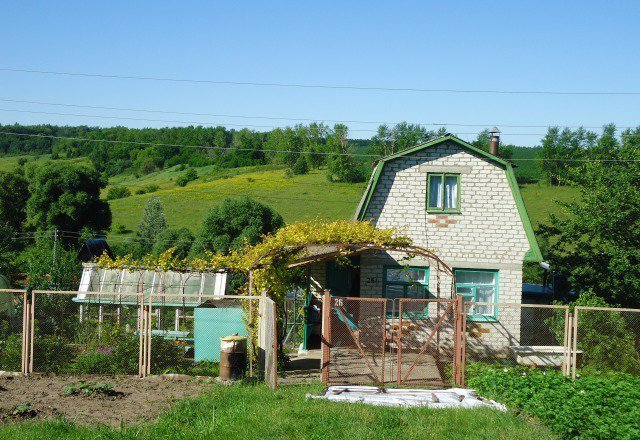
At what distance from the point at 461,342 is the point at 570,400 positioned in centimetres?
356

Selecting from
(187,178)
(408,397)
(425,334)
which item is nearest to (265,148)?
(187,178)

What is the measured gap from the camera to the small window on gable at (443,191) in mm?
18672

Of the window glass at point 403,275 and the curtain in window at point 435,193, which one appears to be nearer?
the window glass at point 403,275

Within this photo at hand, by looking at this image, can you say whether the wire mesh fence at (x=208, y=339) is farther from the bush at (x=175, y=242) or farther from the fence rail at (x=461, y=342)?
the bush at (x=175, y=242)

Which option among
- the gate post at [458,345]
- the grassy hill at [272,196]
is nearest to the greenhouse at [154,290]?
the gate post at [458,345]

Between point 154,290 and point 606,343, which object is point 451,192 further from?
point 154,290

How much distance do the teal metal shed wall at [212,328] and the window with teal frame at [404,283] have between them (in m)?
4.75

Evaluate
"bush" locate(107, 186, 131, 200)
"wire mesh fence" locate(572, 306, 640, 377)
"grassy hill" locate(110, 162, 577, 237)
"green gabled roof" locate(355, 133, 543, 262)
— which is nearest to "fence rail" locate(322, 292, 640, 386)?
"wire mesh fence" locate(572, 306, 640, 377)

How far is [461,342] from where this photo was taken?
548 inches

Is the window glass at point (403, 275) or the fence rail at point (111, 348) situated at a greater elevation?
the window glass at point (403, 275)

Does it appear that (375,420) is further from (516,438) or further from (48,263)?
(48,263)

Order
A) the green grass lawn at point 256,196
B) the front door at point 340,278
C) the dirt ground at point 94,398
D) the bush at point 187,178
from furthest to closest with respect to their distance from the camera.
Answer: the bush at point 187,178, the green grass lawn at point 256,196, the front door at point 340,278, the dirt ground at point 94,398

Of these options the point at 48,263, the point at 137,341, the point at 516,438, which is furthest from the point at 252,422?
the point at 48,263

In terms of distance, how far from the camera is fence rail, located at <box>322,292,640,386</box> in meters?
13.7
